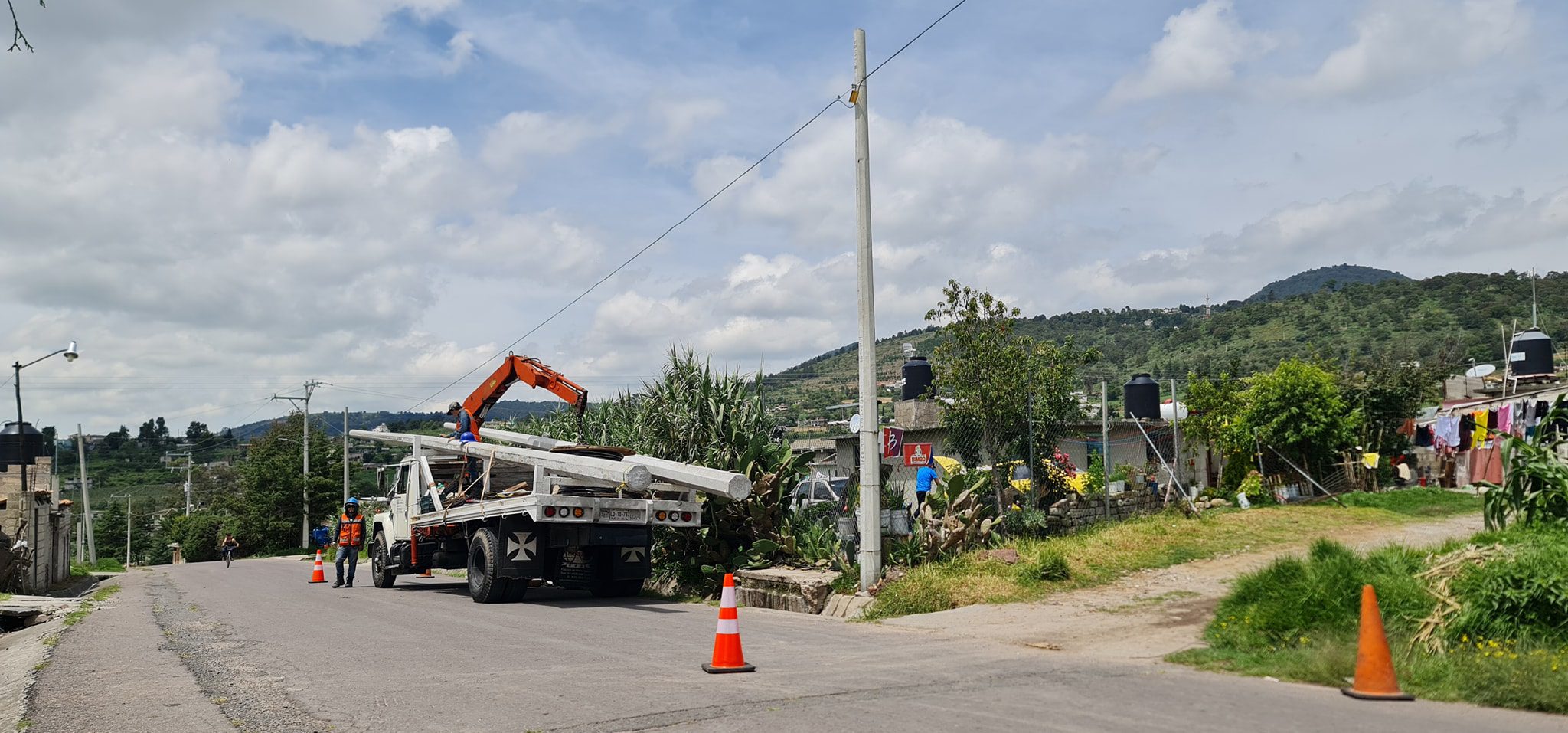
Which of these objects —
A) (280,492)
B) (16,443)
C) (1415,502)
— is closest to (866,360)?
(1415,502)

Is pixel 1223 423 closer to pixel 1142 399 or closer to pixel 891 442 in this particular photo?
pixel 1142 399

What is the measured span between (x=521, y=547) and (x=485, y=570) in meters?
0.86

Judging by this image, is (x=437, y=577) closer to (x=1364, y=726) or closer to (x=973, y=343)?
(x=973, y=343)

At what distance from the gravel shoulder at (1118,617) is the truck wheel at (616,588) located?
516 cm

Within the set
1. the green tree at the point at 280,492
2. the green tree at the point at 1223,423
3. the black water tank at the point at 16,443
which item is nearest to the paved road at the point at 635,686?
the green tree at the point at 1223,423

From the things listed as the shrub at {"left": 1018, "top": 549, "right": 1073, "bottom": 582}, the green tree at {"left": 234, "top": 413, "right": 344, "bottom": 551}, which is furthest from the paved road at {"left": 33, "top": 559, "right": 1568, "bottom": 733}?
the green tree at {"left": 234, "top": 413, "right": 344, "bottom": 551}

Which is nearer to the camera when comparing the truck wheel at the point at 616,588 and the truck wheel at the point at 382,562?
the truck wheel at the point at 616,588

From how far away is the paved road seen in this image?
630 cm

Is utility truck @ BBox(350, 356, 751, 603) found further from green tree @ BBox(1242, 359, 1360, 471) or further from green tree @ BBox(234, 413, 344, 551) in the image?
green tree @ BBox(234, 413, 344, 551)

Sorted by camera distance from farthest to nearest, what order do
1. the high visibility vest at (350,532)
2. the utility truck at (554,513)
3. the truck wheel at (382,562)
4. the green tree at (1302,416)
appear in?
the green tree at (1302,416) → the high visibility vest at (350,532) → the truck wheel at (382,562) → the utility truck at (554,513)

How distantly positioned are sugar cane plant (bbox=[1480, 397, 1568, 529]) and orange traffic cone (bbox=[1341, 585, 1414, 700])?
3017mm

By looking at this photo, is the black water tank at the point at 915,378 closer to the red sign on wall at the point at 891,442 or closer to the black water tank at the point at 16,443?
the red sign on wall at the point at 891,442

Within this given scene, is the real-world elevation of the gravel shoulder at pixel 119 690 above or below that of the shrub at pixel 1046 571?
below

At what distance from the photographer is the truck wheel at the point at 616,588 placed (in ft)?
51.7
